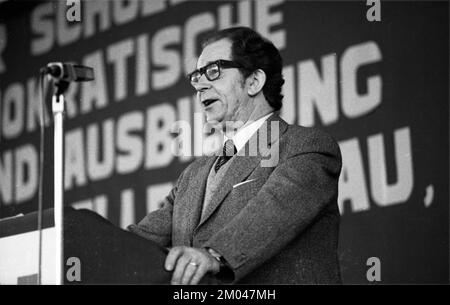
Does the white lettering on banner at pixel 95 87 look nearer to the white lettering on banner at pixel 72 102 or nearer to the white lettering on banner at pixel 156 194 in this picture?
the white lettering on banner at pixel 72 102

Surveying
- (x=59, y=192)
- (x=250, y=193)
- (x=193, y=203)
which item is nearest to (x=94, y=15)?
(x=193, y=203)

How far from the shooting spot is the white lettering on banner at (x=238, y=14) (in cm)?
446

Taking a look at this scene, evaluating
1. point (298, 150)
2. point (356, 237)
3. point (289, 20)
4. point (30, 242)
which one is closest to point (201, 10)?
point (289, 20)

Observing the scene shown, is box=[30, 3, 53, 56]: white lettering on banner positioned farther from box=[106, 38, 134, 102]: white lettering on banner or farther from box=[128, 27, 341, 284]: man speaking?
box=[128, 27, 341, 284]: man speaking

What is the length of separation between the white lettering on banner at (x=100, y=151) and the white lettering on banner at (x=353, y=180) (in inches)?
59.3

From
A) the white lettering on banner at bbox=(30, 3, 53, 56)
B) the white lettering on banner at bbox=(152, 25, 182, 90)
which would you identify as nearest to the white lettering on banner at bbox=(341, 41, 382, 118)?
the white lettering on banner at bbox=(152, 25, 182, 90)

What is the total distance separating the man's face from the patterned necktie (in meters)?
0.10

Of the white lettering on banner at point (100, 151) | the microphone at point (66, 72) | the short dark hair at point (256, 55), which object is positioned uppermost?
the white lettering on banner at point (100, 151)

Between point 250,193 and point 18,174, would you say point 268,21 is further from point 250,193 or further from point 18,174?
point 250,193

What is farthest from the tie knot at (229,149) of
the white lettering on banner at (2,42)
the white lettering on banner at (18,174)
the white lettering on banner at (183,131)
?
the white lettering on banner at (2,42)

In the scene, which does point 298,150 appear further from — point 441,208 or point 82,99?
point 82,99

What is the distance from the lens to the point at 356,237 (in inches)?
158

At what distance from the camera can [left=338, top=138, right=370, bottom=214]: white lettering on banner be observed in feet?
13.0
